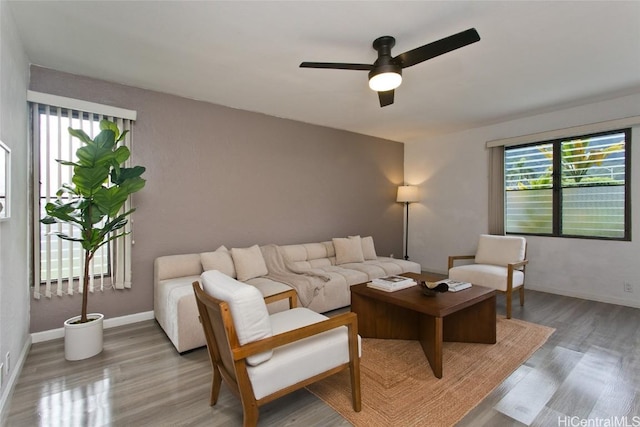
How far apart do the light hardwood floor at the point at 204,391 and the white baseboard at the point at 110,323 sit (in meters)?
0.08

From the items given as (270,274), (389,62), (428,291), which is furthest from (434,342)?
(389,62)

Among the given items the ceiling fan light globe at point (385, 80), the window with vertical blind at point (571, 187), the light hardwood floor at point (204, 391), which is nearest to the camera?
the light hardwood floor at point (204, 391)

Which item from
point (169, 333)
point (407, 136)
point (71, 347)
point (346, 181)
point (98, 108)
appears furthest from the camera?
point (407, 136)

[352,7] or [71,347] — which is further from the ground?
[352,7]

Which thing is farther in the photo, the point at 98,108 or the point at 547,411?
the point at 98,108

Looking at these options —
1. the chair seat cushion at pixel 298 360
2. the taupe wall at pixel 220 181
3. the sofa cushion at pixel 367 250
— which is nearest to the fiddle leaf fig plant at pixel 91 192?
the taupe wall at pixel 220 181

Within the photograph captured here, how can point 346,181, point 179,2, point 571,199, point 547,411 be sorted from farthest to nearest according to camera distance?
point 346,181 < point 571,199 < point 179,2 < point 547,411

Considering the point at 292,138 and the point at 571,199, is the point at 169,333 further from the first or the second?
the point at 571,199

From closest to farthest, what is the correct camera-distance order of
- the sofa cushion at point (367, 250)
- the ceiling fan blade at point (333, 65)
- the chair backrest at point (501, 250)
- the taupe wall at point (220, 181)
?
the ceiling fan blade at point (333, 65), the taupe wall at point (220, 181), the chair backrest at point (501, 250), the sofa cushion at point (367, 250)

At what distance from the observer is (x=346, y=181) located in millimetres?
5219

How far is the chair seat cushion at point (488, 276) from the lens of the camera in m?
3.47

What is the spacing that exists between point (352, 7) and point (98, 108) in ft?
8.77

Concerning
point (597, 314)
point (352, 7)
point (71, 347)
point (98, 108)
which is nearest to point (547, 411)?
point (597, 314)

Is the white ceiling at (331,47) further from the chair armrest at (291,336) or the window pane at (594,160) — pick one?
the chair armrest at (291,336)
